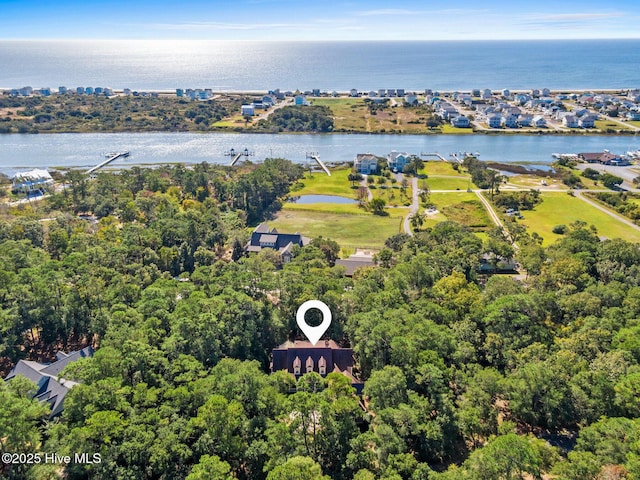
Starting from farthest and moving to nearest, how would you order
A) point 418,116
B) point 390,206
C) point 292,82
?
point 292,82 < point 418,116 < point 390,206

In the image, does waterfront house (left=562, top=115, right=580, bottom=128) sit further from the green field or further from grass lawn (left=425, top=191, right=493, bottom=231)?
grass lawn (left=425, top=191, right=493, bottom=231)

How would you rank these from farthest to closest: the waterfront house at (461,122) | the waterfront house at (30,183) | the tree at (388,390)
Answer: the waterfront house at (461,122) < the waterfront house at (30,183) < the tree at (388,390)

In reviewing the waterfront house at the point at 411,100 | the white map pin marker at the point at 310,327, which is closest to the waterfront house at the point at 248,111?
the waterfront house at the point at 411,100

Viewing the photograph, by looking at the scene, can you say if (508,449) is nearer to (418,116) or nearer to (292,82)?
(418,116)

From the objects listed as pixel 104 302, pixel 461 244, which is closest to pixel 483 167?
pixel 461 244

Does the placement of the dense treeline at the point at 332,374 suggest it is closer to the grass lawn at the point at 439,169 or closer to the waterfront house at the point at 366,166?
the grass lawn at the point at 439,169

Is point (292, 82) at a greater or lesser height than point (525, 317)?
greater

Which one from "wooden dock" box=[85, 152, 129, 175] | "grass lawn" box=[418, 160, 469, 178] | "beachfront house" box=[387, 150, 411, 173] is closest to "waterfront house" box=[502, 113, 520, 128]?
"grass lawn" box=[418, 160, 469, 178]
